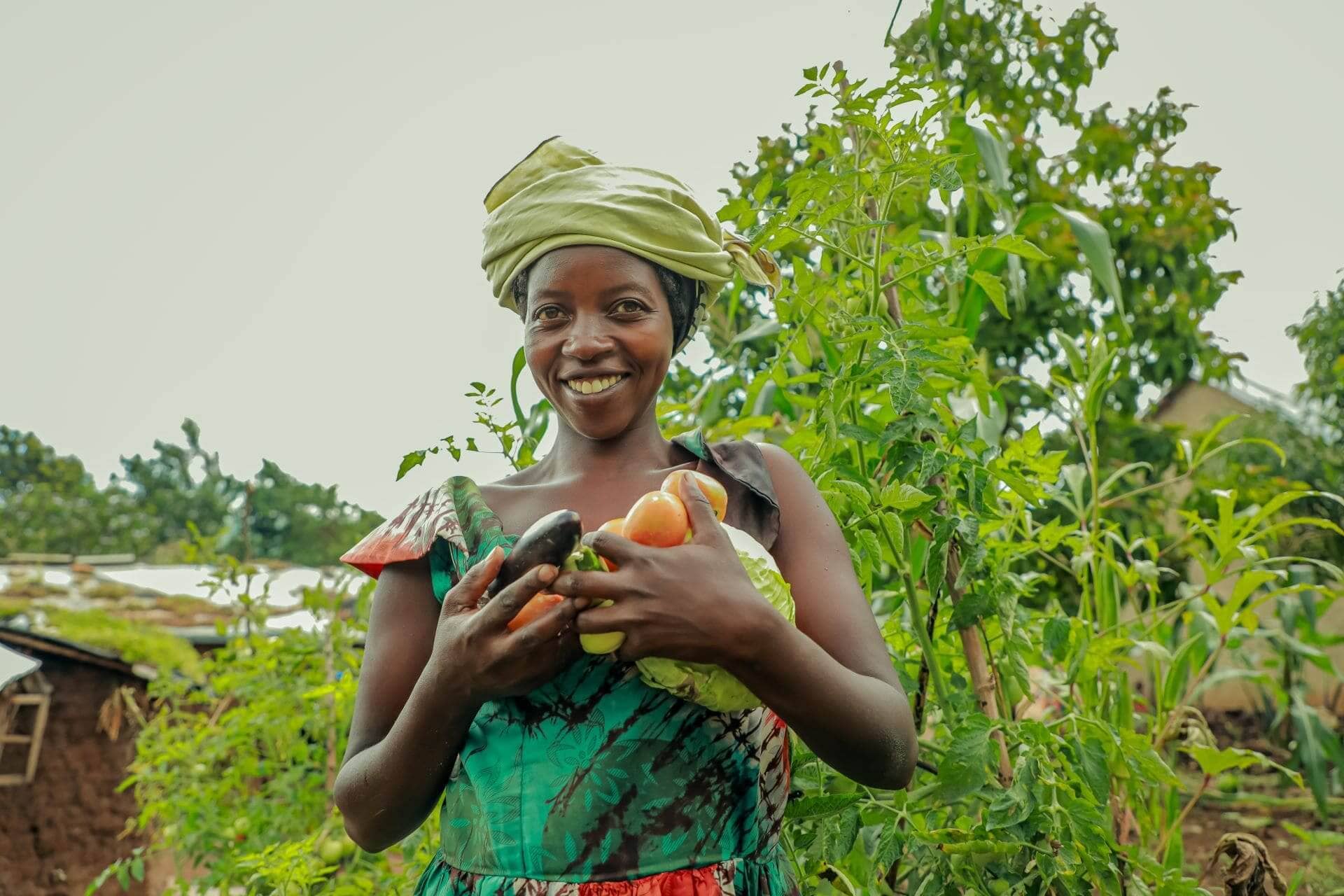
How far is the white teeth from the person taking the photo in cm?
128

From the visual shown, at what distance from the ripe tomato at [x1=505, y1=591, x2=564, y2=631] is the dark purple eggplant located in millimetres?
33

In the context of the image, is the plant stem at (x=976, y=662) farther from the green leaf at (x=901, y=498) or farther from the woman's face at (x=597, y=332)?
the woman's face at (x=597, y=332)

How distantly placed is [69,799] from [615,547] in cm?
682

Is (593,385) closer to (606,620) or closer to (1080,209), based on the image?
(606,620)

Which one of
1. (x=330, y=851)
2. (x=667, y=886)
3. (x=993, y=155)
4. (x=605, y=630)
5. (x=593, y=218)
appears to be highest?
(x=993, y=155)

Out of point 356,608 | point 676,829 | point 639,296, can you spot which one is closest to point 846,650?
point 676,829

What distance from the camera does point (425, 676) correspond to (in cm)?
109

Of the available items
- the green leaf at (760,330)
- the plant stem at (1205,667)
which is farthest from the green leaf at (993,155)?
the plant stem at (1205,667)

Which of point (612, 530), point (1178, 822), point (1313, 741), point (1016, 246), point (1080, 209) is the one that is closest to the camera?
point (612, 530)

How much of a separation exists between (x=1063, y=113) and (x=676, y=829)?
4.79m

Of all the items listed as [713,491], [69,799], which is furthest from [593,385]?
[69,799]

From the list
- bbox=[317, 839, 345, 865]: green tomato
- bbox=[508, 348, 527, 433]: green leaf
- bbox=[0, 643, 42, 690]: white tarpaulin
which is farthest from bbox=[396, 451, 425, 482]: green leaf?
bbox=[0, 643, 42, 690]: white tarpaulin

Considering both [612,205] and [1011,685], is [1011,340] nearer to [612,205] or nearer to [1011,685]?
[1011,685]

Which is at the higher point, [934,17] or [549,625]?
[934,17]
